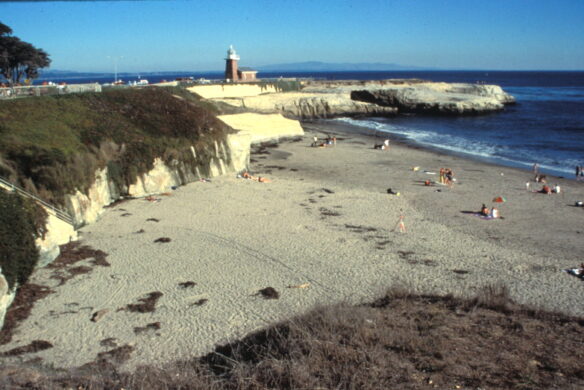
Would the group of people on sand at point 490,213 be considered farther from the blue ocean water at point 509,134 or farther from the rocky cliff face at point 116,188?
the rocky cliff face at point 116,188

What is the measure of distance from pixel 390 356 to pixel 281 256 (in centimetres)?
819

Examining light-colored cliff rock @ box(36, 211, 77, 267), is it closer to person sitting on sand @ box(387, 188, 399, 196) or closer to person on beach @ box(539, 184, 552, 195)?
person sitting on sand @ box(387, 188, 399, 196)

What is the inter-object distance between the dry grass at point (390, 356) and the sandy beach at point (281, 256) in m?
2.30

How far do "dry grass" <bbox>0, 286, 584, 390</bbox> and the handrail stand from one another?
901 cm

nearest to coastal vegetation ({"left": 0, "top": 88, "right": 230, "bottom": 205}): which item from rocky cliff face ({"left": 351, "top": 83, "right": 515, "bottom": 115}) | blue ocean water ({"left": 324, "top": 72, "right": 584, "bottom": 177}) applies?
blue ocean water ({"left": 324, "top": 72, "right": 584, "bottom": 177})

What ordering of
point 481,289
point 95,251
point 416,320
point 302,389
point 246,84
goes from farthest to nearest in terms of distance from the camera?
point 246,84 < point 95,251 < point 481,289 < point 416,320 < point 302,389

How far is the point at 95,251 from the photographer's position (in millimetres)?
15688

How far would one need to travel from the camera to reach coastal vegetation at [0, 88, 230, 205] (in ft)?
58.1

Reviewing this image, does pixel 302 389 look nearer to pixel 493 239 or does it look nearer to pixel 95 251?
pixel 95 251

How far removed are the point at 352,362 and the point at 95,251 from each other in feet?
37.5

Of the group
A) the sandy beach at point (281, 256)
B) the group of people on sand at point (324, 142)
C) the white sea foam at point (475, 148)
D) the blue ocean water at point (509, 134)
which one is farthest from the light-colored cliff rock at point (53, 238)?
the white sea foam at point (475, 148)

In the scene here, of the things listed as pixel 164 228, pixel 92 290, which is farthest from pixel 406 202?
pixel 92 290

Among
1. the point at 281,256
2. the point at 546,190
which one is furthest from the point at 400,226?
the point at 546,190

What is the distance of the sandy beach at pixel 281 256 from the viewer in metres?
11.3
